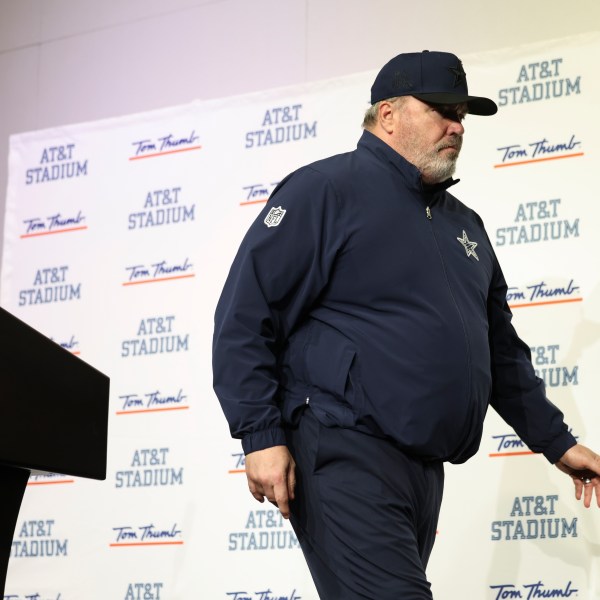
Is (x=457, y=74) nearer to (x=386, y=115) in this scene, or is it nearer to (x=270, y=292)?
(x=386, y=115)

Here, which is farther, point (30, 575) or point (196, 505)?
point (30, 575)

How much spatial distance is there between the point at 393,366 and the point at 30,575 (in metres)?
2.57

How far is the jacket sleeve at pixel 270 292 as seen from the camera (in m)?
1.81

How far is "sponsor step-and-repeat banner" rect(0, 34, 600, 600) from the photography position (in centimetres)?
315

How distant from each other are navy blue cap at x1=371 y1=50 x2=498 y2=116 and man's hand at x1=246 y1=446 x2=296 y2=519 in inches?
32.3

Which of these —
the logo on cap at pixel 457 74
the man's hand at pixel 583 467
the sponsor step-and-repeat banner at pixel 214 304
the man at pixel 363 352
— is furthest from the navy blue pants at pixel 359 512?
the sponsor step-and-repeat banner at pixel 214 304

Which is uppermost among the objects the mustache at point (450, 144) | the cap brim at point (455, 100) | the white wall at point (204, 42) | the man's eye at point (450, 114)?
the white wall at point (204, 42)

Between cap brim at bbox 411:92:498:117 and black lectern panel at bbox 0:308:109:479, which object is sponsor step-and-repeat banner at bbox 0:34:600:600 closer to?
cap brim at bbox 411:92:498:117

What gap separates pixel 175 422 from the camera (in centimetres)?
376

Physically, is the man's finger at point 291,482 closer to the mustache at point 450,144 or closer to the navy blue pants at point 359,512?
the navy blue pants at point 359,512

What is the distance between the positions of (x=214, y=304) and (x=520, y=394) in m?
1.79

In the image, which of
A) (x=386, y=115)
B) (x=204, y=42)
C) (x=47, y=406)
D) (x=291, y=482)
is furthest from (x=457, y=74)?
(x=204, y=42)

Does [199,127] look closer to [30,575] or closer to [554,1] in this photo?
[554,1]

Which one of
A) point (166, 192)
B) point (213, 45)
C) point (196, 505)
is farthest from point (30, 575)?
point (213, 45)
